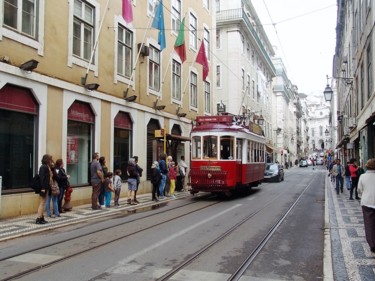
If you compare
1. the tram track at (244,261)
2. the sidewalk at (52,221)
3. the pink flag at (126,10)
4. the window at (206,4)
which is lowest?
the tram track at (244,261)

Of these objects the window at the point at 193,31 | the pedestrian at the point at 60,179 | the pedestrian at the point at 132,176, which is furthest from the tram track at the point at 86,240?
the window at the point at 193,31

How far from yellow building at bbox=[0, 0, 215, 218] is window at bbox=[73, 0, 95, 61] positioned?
0.04 metres

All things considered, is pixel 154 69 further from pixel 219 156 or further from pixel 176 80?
pixel 219 156

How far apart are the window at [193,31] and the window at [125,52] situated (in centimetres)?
896

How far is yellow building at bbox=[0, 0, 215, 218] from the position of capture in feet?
39.6

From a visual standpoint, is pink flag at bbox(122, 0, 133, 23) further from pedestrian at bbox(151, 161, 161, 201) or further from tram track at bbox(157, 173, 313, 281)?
tram track at bbox(157, 173, 313, 281)

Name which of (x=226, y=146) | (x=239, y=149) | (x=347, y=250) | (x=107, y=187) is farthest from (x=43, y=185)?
(x=239, y=149)

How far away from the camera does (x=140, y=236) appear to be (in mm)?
8945

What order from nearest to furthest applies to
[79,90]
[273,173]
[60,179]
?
[60,179] < [79,90] < [273,173]

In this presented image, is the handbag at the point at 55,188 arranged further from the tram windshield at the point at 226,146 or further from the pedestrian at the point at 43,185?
the tram windshield at the point at 226,146

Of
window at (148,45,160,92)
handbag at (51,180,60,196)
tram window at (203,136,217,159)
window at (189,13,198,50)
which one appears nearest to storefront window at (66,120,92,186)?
handbag at (51,180,60,196)

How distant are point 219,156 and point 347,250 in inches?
369

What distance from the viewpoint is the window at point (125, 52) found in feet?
60.0

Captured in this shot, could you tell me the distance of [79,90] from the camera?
1501 cm
